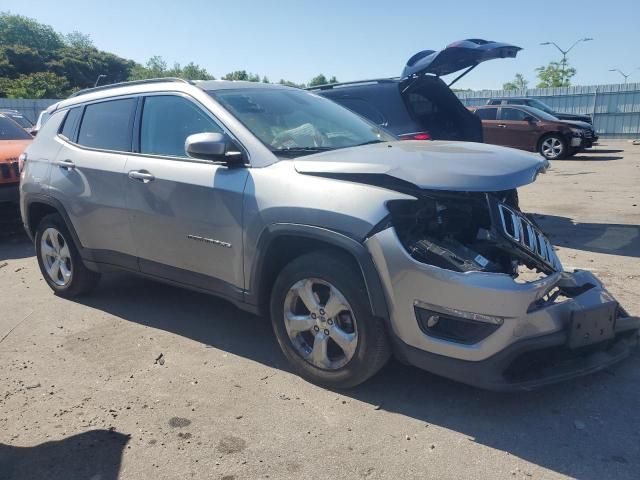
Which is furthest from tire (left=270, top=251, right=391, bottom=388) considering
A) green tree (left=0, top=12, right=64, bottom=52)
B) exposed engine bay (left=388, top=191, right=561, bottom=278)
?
green tree (left=0, top=12, right=64, bottom=52)

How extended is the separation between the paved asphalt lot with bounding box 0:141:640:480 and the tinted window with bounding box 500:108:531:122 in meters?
14.1

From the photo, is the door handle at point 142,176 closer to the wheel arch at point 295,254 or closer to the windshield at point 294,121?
the windshield at point 294,121

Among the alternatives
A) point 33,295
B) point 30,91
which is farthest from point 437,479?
point 30,91

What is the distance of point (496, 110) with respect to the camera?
1825 cm

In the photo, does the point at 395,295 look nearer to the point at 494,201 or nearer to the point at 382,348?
the point at 382,348

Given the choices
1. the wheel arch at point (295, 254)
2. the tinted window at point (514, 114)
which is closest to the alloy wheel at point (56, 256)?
the wheel arch at point (295, 254)

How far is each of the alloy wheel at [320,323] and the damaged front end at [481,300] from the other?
1.08ft

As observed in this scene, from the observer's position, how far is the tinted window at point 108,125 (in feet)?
14.9

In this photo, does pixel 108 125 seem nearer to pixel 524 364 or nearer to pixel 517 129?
pixel 524 364

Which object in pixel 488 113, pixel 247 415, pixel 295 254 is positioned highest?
pixel 488 113

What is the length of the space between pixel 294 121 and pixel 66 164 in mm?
2159

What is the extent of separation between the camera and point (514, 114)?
17.9m

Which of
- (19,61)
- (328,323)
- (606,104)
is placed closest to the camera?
(328,323)

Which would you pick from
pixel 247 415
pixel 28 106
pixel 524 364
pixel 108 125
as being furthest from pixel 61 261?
pixel 28 106
